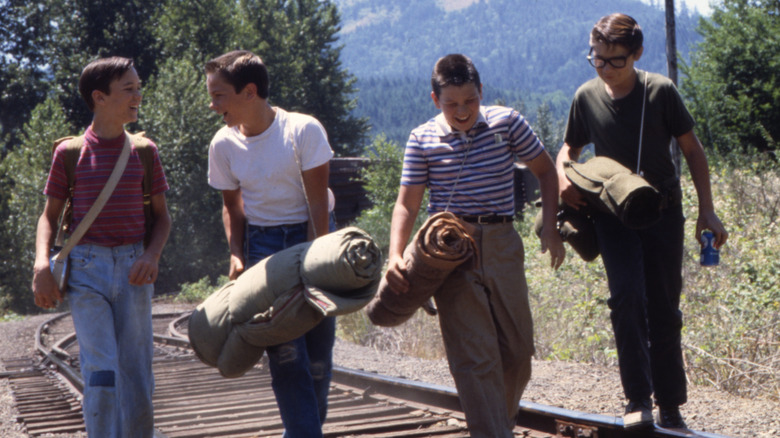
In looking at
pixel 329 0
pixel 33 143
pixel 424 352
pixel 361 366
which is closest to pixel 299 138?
pixel 361 366

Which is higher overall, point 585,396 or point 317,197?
point 317,197

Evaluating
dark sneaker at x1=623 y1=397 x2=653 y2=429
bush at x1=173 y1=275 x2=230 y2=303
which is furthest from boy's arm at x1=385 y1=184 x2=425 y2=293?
bush at x1=173 y1=275 x2=230 y2=303

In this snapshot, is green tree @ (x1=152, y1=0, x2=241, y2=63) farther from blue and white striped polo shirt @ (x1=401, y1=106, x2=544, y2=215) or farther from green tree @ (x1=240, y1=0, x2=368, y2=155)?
blue and white striped polo shirt @ (x1=401, y1=106, x2=544, y2=215)

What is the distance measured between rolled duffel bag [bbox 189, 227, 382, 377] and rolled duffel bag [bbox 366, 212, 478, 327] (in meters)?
0.25

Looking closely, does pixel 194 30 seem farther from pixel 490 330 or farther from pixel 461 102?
pixel 490 330

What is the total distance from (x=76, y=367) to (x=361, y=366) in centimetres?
388

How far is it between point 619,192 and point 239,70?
6.15 feet

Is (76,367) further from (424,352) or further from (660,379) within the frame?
(660,379)

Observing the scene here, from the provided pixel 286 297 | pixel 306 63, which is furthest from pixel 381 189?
pixel 306 63

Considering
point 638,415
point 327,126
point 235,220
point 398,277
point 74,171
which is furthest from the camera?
point 327,126

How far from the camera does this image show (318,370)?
13.8ft

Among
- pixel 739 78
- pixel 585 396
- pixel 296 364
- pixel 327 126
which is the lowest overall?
pixel 585 396

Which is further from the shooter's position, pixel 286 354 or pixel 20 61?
pixel 20 61

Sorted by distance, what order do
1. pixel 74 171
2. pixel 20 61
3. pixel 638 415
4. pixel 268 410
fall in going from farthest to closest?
pixel 20 61, pixel 268 410, pixel 638 415, pixel 74 171
